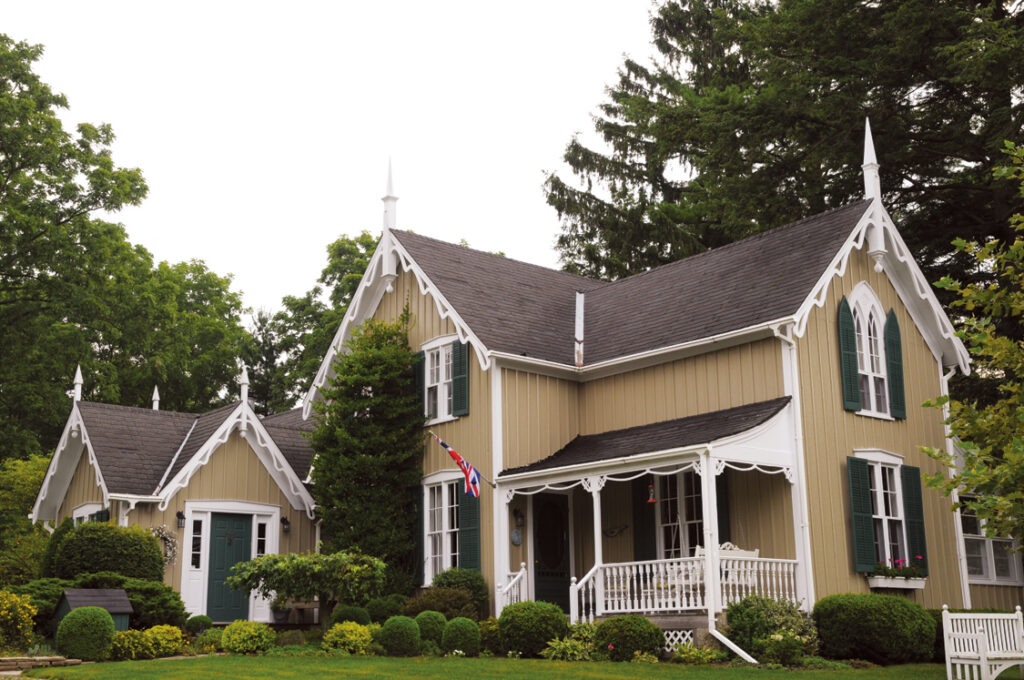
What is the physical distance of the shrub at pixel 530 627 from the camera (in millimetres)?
16641

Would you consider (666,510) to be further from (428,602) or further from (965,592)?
(965,592)

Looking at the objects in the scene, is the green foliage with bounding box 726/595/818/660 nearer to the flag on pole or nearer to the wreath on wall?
the flag on pole

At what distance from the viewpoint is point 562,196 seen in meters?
40.3

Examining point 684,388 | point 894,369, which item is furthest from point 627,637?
point 894,369

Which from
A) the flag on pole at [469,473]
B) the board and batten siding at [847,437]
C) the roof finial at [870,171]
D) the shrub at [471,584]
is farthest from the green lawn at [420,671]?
the roof finial at [870,171]

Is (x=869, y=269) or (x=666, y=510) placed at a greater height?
(x=869, y=269)

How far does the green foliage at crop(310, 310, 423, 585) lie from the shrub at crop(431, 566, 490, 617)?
1.66 meters

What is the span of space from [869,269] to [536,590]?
9047 mm

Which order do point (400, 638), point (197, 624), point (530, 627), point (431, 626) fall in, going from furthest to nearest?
point (197, 624) < point (431, 626) < point (530, 627) < point (400, 638)

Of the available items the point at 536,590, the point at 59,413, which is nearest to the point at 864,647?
the point at 536,590

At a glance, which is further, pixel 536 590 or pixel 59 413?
pixel 59 413

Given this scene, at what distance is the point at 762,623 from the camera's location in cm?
1591

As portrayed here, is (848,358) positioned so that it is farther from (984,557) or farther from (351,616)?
(351,616)

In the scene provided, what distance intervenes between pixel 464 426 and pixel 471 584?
3.40 meters
